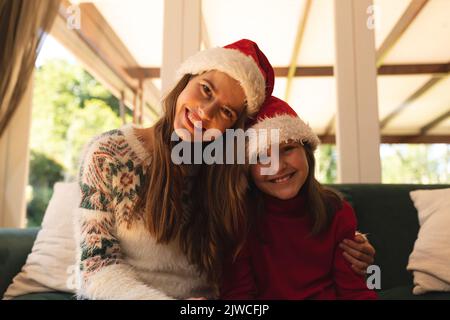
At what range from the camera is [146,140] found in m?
0.93

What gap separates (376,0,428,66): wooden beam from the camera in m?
1.85

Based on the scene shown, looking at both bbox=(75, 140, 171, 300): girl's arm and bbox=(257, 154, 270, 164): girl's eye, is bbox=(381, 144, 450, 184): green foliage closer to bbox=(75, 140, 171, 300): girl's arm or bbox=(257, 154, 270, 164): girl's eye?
bbox=(257, 154, 270, 164): girl's eye

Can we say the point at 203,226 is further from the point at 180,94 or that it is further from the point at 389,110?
the point at 389,110

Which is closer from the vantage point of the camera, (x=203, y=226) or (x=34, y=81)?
(x=203, y=226)

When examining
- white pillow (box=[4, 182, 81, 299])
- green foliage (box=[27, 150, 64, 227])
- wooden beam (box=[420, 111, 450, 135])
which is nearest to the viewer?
white pillow (box=[4, 182, 81, 299])

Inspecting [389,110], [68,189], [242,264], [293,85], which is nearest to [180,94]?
[242,264]

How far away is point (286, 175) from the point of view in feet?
2.98

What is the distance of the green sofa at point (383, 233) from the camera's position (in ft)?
4.40

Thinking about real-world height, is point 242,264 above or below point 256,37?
below

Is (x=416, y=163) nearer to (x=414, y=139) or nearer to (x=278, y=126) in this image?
(x=414, y=139)

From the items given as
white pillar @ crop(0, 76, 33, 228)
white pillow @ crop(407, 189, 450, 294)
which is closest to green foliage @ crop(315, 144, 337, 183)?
white pillow @ crop(407, 189, 450, 294)

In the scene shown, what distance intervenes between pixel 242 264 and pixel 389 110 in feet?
4.30

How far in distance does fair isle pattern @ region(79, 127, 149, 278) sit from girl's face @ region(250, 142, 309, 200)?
287 millimetres

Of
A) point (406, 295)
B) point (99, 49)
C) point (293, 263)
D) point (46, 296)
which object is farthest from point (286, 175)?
point (99, 49)
